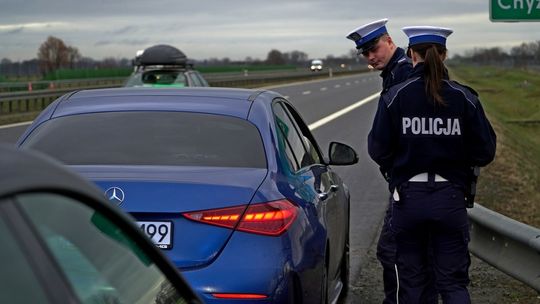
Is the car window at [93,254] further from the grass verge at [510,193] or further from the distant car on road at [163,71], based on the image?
the distant car on road at [163,71]

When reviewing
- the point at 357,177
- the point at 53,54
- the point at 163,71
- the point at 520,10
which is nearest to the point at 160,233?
the point at 520,10

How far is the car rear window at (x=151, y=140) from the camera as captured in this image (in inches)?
198

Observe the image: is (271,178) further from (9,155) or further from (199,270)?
(9,155)

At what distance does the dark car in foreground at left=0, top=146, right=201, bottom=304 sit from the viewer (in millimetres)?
1788

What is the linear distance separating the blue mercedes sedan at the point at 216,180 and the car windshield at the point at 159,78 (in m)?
13.5

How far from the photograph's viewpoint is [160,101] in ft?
18.1

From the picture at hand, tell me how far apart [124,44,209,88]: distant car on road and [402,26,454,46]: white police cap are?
13987 mm

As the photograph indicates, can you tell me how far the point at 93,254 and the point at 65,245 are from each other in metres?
0.13

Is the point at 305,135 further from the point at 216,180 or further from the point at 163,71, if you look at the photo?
the point at 163,71

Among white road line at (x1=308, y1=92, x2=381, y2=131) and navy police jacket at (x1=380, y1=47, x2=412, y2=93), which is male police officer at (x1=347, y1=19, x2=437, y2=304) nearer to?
navy police jacket at (x1=380, y1=47, x2=412, y2=93)

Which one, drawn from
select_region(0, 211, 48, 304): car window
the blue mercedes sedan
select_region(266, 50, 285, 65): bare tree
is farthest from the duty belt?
select_region(266, 50, 285, 65): bare tree

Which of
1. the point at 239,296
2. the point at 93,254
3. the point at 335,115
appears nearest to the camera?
the point at 93,254

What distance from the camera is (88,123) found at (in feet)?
17.6

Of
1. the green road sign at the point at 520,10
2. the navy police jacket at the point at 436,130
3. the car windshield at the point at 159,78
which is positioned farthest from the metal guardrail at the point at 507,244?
the car windshield at the point at 159,78
